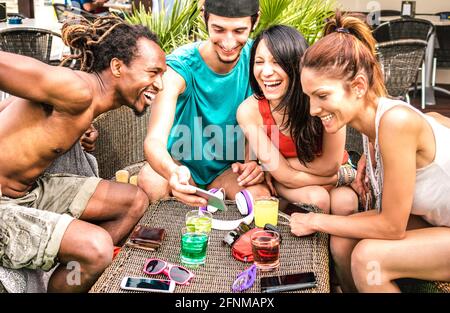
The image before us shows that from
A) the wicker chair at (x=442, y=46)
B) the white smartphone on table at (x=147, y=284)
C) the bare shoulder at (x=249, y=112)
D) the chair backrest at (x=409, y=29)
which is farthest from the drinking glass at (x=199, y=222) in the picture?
the wicker chair at (x=442, y=46)

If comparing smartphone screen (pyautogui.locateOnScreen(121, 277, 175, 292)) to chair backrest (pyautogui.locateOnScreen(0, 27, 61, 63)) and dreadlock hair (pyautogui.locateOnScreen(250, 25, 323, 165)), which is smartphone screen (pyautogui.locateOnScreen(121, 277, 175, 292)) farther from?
chair backrest (pyautogui.locateOnScreen(0, 27, 61, 63))

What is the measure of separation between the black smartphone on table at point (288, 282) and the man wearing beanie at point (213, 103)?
3.13ft

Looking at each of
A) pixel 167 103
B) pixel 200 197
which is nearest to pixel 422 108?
pixel 167 103

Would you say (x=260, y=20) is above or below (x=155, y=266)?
above

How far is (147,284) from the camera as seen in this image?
73.4 inches

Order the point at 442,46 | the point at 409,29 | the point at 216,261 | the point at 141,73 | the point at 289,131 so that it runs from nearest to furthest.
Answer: the point at 216,261
the point at 141,73
the point at 289,131
the point at 409,29
the point at 442,46

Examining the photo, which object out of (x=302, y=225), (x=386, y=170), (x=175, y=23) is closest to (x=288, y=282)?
(x=302, y=225)

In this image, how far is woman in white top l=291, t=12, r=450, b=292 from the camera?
202 cm

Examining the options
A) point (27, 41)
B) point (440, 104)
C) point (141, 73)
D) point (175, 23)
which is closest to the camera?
point (141, 73)

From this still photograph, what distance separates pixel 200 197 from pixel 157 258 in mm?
313

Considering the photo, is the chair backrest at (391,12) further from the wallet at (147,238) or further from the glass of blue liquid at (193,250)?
the glass of blue liquid at (193,250)

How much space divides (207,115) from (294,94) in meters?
0.57

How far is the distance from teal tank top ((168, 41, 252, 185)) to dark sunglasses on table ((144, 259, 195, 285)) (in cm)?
123

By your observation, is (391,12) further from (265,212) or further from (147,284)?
(147,284)
